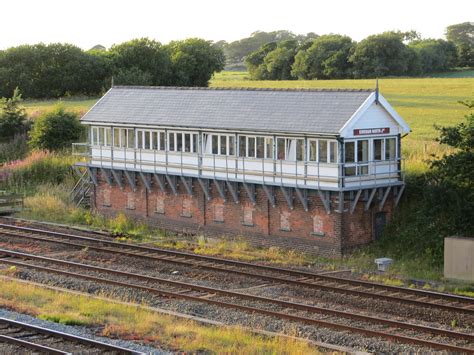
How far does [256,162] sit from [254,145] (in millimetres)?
620

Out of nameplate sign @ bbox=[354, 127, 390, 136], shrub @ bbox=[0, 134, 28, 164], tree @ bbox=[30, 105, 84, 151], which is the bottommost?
shrub @ bbox=[0, 134, 28, 164]

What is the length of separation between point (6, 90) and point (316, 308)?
62051 mm

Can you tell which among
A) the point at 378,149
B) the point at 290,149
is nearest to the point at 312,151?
the point at 290,149

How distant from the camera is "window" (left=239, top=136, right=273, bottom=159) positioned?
31.5 meters

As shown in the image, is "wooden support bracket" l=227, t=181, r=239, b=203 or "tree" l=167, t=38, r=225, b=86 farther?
"tree" l=167, t=38, r=225, b=86

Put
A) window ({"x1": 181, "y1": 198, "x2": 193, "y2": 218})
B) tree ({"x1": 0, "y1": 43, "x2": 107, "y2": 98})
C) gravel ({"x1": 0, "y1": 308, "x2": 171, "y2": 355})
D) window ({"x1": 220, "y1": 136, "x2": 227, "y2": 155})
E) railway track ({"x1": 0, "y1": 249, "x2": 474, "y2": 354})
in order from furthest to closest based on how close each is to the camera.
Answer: tree ({"x1": 0, "y1": 43, "x2": 107, "y2": 98}) → window ({"x1": 181, "y1": 198, "x2": 193, "y2": 218}) → window ({"x1": 220, "y1": 136, "x2": 227, "y2": 155}) → railway track ({"x1": 0, "y1": 249, "x2": 474, "y2": 354}) → gravel ({"x1": 0, "y1": 308, "x2": 171, "y2": 355})

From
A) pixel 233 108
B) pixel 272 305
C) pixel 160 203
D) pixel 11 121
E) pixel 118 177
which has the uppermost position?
pixel 233 108

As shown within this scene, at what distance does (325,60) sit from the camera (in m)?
90.1

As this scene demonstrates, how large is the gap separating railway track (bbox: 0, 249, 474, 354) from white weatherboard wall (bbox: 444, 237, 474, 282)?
5900mm

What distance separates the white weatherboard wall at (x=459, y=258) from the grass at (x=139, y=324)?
8849 mm

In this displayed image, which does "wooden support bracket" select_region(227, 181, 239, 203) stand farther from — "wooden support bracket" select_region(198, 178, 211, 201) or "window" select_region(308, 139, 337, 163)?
"window" select_region(308, 139, 337, 163)

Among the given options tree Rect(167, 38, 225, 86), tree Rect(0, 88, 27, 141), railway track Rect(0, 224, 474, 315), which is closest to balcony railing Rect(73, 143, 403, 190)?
railway track Rect(0, 224, 474, 315)

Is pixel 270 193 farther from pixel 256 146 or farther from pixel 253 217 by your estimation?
pixel 256 146

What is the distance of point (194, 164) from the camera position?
112 ft
